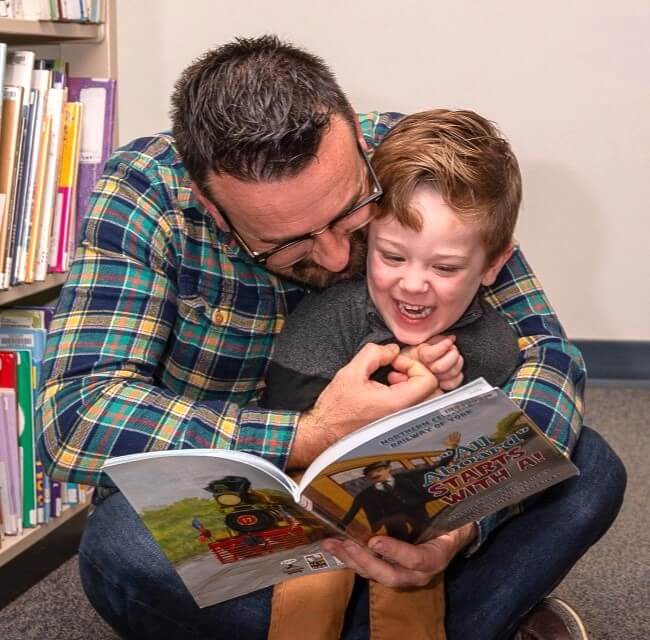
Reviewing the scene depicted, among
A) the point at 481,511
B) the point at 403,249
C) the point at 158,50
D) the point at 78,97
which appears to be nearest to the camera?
the point at 481,511

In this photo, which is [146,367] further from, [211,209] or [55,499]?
[55,499]

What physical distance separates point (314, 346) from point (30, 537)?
2.44 feet

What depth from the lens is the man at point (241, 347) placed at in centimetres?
115

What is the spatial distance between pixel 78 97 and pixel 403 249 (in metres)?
0.78

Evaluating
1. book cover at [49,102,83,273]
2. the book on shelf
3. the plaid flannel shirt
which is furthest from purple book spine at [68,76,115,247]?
the plaid flannel shirt

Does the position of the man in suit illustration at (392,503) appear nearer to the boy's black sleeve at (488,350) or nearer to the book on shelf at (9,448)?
the boy's black sleeve at (488,350)

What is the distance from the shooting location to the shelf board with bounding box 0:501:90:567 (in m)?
1.66

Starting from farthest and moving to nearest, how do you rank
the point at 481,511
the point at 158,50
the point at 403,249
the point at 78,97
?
the point at 158,50 → the point at 78,97 → the point at 403,249 → the point at 481,511

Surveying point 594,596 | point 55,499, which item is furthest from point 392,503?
point 55,499

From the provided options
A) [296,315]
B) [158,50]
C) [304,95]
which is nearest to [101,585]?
[296,315]

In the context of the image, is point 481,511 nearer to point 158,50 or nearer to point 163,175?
point 163,175

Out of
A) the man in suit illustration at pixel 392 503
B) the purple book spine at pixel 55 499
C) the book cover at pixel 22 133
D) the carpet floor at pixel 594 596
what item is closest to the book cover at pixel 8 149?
the book cover at pixel 22 133

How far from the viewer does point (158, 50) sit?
2602 millimetres

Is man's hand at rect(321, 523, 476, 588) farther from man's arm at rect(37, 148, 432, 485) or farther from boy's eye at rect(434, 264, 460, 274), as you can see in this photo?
boy's eye at rect(434, 264, 460, 274)
